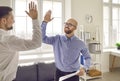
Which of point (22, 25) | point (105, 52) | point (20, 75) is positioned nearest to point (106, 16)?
point (105, 52)

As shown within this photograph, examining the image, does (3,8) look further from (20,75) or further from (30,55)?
(30,55)

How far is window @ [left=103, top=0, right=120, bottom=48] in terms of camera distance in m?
5.63

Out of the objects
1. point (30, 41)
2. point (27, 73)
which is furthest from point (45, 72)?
point (30, 41)

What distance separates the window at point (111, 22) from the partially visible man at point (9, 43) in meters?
4.67

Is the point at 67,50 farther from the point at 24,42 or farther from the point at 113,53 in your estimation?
the point at 113,53

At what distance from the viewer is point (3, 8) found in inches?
47.5

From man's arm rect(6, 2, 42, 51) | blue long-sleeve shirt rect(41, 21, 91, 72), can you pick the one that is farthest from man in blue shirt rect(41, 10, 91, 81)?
man's arm rect(6, 2, 42, 51)

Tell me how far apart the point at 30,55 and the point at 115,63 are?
2.83m

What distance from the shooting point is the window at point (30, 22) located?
14.2 ft

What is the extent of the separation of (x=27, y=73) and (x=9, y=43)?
2.09m

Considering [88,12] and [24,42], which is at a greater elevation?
[88,12]

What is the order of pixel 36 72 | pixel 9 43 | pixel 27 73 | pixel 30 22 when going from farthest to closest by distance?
pixel 30 22 < pixel 36 72 < pixel 27 73 < pixel 9 43

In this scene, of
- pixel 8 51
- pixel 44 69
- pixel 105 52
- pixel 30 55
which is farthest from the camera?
pixel 105 52

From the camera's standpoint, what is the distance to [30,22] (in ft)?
14.7
